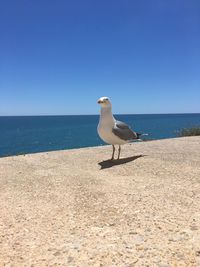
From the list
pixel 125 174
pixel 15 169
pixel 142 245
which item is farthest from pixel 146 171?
pixel 142 245

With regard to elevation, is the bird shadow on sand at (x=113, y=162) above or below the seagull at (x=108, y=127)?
below

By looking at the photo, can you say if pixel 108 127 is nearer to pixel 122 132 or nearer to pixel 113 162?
pixel 122 132

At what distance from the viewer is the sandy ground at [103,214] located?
12.3ft

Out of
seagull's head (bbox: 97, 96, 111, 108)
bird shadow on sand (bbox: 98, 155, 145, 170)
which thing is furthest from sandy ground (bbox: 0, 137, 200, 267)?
seagull's head (bbox: 97, 96, 111, 108)

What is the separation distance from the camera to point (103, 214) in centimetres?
502

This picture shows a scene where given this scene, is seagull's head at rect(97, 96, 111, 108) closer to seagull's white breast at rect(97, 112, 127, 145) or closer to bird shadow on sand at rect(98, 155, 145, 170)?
seagull's white breast at rect(97, 112, 127, 145)

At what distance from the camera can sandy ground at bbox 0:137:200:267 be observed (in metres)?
3.74

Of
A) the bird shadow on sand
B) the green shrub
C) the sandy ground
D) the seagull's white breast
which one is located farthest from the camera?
the green shrub

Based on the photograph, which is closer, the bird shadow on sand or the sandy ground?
the sandy ground

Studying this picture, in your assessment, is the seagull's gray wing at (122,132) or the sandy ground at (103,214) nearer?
the sandy ground at (103,214)

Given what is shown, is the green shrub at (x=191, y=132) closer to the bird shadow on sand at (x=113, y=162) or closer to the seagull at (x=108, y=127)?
the bird shadow on sand at (x=113, y=162)

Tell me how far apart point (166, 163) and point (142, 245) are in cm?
Answer: 465

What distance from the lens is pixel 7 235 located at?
445 cm

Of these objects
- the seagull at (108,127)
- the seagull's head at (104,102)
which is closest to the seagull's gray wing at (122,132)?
the seagull at (108,127)
